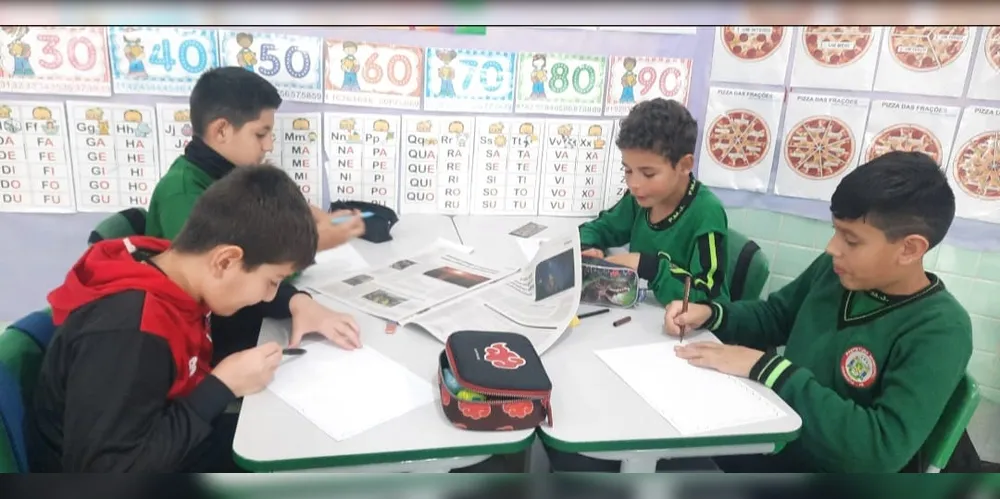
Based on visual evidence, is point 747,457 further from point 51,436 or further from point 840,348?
point 51,436

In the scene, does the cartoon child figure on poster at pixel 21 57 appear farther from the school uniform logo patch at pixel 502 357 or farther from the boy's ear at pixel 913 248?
the boy's ear at pixel 913 248

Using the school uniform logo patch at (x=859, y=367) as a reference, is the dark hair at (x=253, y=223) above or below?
above

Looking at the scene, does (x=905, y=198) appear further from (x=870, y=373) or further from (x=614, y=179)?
(x=614, y=179)

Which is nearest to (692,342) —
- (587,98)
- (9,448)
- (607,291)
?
(607,291)

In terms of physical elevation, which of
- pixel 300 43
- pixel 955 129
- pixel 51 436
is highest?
pixel 300 43

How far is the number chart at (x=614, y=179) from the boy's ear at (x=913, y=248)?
0.91 m

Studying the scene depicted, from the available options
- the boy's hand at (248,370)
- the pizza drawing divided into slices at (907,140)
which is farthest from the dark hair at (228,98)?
the pizza drawing divided into slices at (907,140)

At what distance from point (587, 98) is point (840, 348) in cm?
96

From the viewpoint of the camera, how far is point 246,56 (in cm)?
153

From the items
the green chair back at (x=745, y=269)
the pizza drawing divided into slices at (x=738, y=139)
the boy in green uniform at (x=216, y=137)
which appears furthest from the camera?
the pizza drawing divided into slices at (x=738, y=139)

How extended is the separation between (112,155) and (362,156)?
1.94 ft

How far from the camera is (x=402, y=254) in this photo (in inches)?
59.0

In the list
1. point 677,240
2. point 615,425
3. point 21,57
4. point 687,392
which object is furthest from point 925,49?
point 21,57

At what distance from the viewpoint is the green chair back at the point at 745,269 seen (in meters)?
1.44
